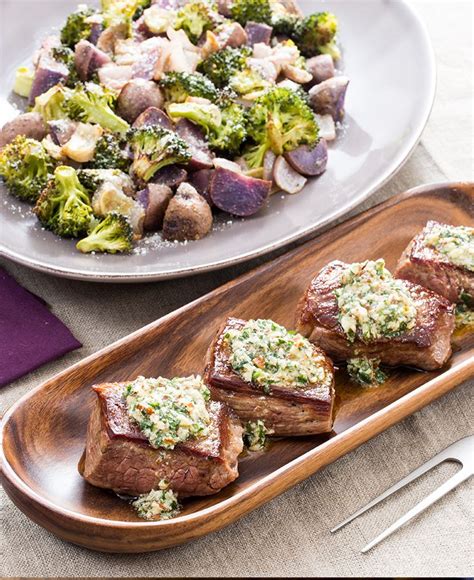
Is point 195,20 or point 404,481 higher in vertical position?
point 195,20

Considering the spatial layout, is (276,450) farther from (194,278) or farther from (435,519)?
(194,278)

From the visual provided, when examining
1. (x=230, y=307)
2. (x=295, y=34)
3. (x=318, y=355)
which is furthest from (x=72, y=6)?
(x=318, y=355)

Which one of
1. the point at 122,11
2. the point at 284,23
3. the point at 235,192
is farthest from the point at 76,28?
the point at 235,192

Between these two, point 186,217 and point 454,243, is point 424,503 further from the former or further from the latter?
point 186,217

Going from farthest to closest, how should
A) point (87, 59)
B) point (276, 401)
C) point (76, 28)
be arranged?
point (76, 28)
point (87, 59)
point (276, 401)

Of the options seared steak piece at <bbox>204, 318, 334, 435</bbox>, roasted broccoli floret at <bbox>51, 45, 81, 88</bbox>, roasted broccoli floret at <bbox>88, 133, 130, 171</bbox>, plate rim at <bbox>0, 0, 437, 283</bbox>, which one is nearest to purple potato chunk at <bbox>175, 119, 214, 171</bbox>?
roasted broccoli floret at <bbox>88, 133, 130, 171</bbox>

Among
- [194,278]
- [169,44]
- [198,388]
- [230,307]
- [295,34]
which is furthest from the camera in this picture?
[295,34]
